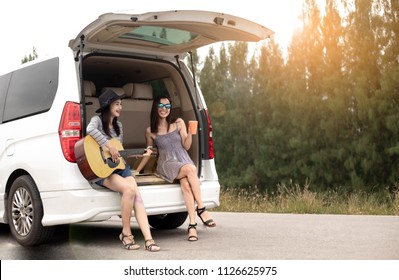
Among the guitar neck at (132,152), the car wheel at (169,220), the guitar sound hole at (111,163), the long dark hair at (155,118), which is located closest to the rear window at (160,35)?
the long dark hair at (155,118)

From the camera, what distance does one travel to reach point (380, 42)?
1064 inches

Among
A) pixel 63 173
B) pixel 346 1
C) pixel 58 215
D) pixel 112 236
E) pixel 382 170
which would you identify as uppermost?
pixel 346 1

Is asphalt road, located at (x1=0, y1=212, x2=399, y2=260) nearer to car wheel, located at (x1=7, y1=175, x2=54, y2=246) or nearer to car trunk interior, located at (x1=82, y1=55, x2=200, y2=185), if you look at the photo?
car wheel, located at (x1=7, y1=175, x2=54, y2=246)

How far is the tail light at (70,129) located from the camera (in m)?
5.96

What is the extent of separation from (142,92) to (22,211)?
216 centimetres

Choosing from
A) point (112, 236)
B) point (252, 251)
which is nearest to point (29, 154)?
point (112, 236)

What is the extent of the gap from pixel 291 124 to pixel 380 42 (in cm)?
856

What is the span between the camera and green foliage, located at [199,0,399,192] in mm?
27219

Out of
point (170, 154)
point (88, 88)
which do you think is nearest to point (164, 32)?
point (88, 88)

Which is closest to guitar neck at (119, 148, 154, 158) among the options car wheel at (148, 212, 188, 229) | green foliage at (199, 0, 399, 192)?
car wheel at (148, 212, 188, 229)

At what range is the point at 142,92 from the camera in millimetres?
7758

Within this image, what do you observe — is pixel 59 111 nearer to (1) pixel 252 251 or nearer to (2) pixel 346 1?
(1) pixel 252 251

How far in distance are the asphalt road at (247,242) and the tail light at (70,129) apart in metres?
0.97

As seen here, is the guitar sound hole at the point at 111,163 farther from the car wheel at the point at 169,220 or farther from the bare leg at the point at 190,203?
the car wheel at the point at 169,220
